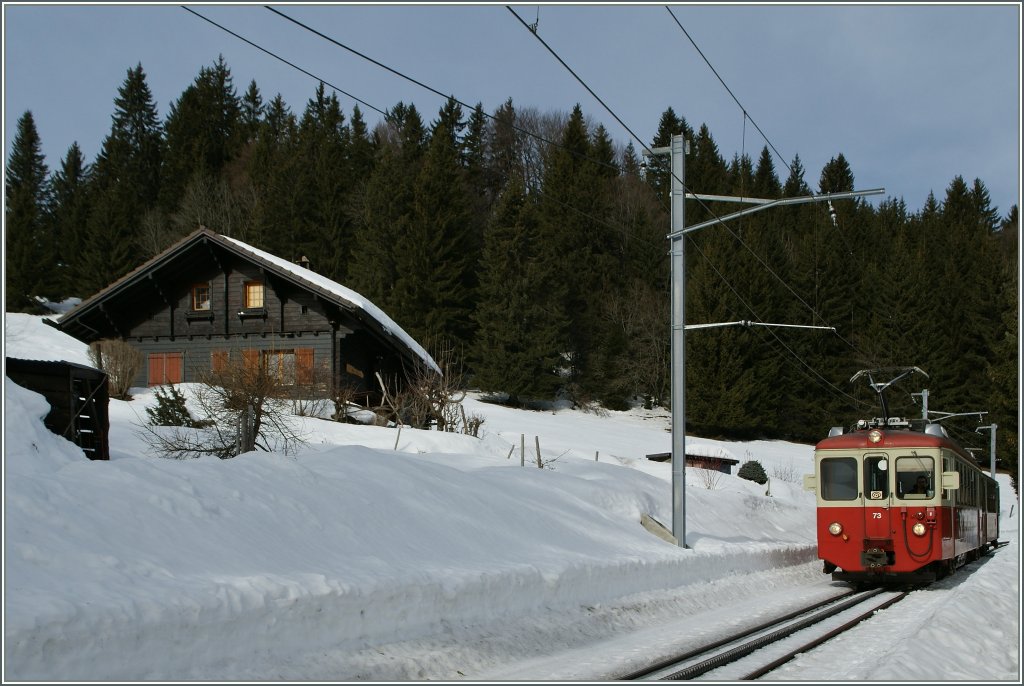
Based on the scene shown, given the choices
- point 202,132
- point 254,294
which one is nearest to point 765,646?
point 254,294

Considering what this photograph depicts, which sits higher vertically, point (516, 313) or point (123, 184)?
point (123, 184)

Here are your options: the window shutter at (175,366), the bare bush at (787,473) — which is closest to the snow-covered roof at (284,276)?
the window shutter at (175,366)

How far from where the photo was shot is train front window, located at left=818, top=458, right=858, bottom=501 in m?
16.8

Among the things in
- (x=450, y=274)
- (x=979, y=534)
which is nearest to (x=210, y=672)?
(x=979, y=534)

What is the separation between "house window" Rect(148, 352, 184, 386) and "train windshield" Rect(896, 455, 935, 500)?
30.7m

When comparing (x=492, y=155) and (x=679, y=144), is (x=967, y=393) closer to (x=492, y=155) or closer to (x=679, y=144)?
(x=492, y=155)

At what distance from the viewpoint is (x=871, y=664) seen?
8742 mm

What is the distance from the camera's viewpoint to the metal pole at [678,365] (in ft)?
53.6

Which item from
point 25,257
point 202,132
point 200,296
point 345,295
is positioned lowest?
point 345,295

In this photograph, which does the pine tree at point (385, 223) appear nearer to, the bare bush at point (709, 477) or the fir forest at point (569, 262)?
the fir forest at point (569, 262)

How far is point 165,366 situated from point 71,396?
2506cm

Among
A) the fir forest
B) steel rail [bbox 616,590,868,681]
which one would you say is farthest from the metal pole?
the fir forest

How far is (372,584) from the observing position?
8.95 metres

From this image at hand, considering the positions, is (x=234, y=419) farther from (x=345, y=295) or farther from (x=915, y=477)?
(x=345, y=295)
